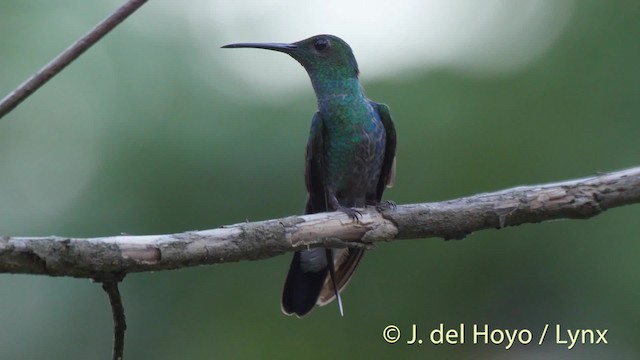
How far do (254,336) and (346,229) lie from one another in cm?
206

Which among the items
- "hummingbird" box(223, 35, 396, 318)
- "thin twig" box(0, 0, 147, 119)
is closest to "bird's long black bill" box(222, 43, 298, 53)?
"hummingbird" box(223, 35, 396, 318)

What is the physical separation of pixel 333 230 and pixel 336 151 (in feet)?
3.85

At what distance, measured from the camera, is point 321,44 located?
4.42 meters

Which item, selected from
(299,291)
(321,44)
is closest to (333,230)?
(299,291)

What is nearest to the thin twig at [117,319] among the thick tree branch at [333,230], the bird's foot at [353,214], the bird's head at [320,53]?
the thick tree branch at [333,230]

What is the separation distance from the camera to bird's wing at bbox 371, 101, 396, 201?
433 cm

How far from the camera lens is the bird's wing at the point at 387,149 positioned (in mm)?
4332

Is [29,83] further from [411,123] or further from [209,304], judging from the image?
[411,123]

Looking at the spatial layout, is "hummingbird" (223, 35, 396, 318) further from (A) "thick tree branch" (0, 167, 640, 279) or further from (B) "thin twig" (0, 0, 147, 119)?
(B) "thin twig" (0, 0, 147, 119)

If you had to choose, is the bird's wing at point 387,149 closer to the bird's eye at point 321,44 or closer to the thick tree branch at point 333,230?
the bird's eye at point 321,44

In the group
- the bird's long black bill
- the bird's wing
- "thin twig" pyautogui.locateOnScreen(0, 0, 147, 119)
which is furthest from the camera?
the bird's wing

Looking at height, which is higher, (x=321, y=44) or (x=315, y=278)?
(x=321, y=44)

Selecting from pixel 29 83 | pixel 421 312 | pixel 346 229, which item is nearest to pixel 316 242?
pixel 346 229

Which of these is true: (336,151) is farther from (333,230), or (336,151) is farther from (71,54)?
(71,54)
